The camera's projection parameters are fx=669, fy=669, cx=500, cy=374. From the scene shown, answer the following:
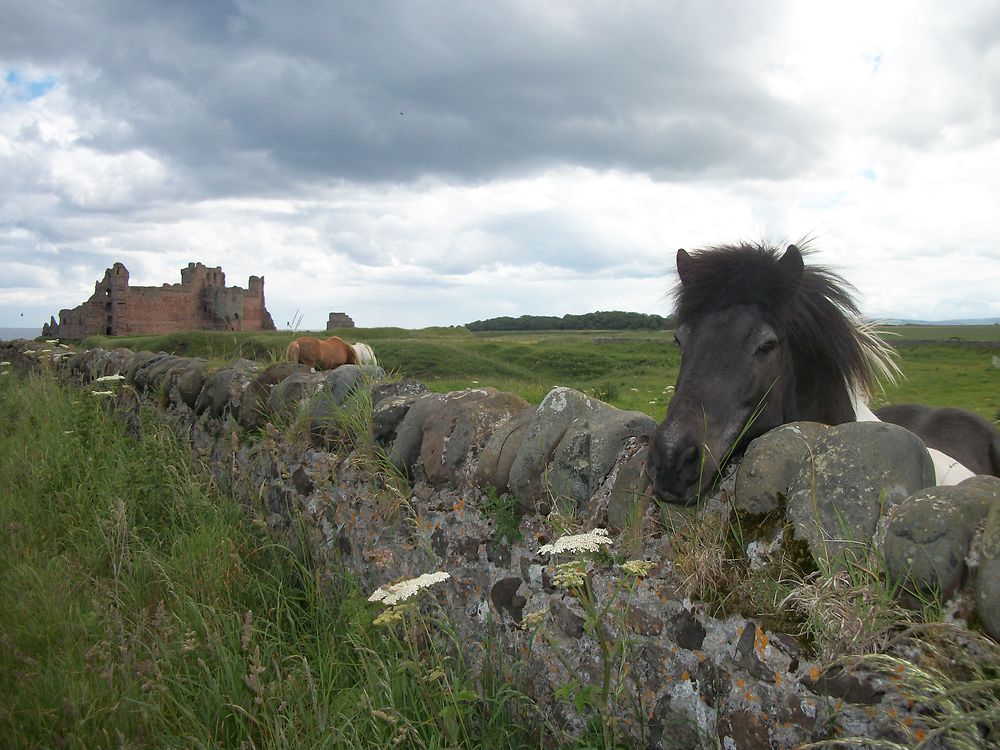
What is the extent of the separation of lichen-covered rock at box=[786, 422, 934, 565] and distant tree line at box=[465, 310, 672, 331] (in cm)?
4747

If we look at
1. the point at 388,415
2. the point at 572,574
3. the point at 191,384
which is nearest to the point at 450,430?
the point at 388,415

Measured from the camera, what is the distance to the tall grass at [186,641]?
2738mm

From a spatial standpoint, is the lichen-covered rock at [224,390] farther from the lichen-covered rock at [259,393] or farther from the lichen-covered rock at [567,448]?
the lichen-covered rock at [567,448]

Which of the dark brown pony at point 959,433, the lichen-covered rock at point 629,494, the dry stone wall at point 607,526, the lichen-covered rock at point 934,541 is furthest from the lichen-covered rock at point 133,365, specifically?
the lichen-covered rock at point 934,541

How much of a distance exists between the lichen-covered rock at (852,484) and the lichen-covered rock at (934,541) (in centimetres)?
13

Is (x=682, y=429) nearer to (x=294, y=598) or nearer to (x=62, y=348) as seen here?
(x=294, y=598)

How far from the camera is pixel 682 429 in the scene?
267 centimetres

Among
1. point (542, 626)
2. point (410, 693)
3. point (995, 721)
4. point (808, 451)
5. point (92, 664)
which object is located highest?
point (808, 451)

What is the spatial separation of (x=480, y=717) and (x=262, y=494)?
2930 millimetres

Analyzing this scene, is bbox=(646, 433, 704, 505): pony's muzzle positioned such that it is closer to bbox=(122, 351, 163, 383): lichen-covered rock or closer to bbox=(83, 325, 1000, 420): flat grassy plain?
bbox=(83, 325, 1000, 420): flat grassy plain

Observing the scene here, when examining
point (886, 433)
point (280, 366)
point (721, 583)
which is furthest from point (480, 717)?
point (280, 366)

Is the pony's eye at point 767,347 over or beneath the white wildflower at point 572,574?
over

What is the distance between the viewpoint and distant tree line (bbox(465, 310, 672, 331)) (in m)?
55.8

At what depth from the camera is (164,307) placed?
48.1 m
